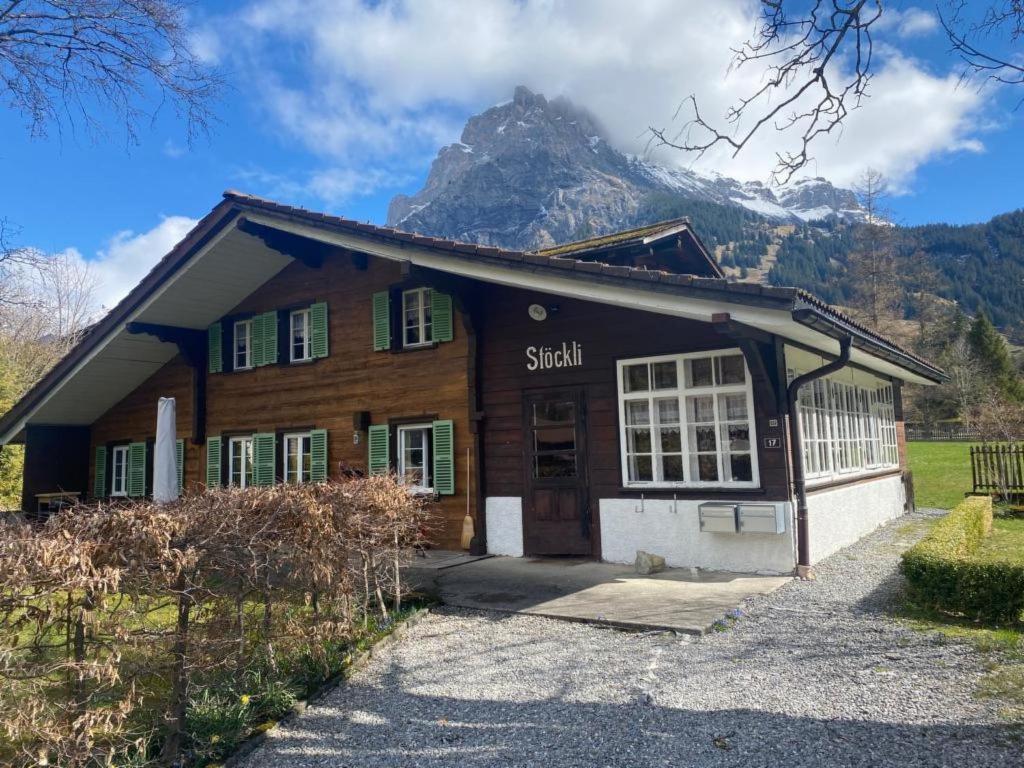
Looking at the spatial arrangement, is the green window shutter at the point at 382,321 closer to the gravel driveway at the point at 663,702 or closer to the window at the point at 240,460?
the window at the point at 240,460

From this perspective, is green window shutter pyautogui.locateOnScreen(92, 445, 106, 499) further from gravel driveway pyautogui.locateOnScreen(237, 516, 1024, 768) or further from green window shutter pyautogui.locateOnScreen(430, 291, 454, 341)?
gravel driveway pyautogui.locateOnScreen(237, 516, 1024, 768)

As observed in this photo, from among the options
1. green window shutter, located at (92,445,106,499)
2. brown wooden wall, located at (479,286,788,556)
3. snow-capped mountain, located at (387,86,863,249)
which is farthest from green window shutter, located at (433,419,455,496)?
snow-capped mountain, located at (387,86,863,249)

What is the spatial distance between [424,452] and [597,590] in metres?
4.31

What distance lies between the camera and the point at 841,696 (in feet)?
13.3

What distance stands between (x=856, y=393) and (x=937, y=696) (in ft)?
26.8

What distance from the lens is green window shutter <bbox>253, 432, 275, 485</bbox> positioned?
12.3m

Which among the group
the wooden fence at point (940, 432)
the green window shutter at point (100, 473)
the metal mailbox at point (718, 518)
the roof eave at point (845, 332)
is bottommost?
the metal mailbox at point (718, 518)

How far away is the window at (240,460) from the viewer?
12.8m

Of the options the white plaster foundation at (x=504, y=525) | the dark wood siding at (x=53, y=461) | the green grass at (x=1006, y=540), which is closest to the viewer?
the green grass at (x=1006, y=540)

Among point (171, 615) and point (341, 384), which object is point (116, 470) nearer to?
point (341, 384)

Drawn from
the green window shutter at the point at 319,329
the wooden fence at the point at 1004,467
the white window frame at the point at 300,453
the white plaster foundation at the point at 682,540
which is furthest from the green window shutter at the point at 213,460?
the wooden fence at the point at 1004,467

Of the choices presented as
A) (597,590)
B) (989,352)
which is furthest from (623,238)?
(989,352)

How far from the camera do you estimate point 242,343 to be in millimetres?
13305

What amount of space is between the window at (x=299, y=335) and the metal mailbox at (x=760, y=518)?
26.4ft
